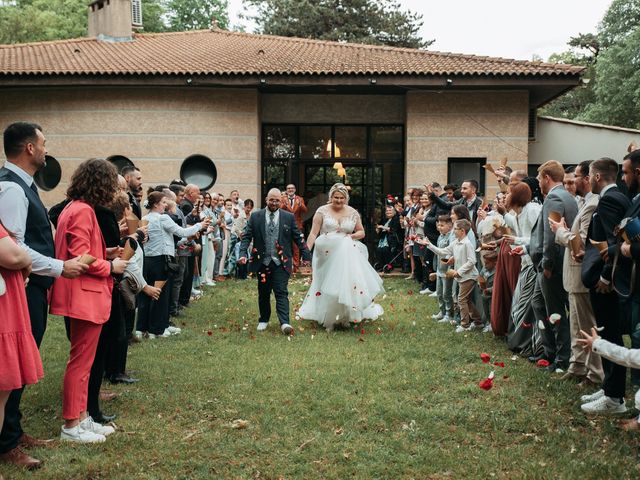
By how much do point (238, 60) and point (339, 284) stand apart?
1196 cm

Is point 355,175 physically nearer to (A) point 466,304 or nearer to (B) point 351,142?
(B) point 351,142

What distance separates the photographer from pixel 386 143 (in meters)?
20.4

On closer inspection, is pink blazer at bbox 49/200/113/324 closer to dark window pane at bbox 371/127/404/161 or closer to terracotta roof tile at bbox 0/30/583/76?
terracotta roof tile at bbox 0/30/583/76

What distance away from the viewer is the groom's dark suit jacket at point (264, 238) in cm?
1019

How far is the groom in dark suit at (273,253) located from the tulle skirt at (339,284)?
56cm

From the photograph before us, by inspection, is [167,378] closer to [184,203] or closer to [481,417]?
[481,417]

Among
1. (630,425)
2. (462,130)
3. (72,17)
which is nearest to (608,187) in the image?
(630,425)

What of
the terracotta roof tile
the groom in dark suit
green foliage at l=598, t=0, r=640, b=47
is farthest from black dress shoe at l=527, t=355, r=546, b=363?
green foliage at l=598, t=0, r=640, b=47

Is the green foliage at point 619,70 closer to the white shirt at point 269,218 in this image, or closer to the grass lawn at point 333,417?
the white shirt at point 269,218

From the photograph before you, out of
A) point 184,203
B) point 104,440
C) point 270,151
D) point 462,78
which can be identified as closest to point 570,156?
point 462,78

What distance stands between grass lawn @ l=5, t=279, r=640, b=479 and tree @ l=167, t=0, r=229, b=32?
4368 centimetres

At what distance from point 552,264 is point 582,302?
59cm

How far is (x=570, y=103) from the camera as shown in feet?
182

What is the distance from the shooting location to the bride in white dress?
10367 mm
